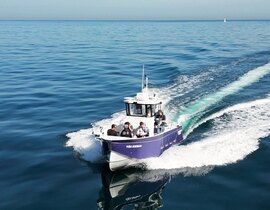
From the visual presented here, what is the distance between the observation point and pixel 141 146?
22734mm

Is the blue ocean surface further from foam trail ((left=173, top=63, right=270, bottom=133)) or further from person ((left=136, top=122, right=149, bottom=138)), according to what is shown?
person ((left=136, top=122, right=149, bottom=138))

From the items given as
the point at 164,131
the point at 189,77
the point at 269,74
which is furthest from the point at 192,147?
the point at 269,74

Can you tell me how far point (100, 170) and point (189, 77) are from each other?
2775cm

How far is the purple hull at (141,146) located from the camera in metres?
22.0

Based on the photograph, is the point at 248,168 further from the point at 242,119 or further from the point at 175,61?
the point at 175,61

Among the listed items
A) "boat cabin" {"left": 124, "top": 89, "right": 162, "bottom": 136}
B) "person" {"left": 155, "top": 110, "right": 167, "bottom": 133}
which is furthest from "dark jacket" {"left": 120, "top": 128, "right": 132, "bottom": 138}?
"person" {"left": 155, "top": 110, "right": 167, "bottom": 133}

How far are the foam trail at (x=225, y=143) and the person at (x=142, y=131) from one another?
162cm

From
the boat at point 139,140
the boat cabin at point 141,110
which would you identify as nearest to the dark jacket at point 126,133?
the boat at point 139,140

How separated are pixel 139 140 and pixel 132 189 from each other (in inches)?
127

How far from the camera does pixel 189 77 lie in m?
48.0

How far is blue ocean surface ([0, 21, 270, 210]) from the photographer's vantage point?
64.2 feet

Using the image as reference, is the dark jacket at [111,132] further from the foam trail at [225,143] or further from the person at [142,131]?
the foam trail at [225,143]

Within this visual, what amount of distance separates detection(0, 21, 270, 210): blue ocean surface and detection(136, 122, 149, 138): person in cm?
168

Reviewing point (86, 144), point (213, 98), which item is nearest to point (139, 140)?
point (86, 144)
